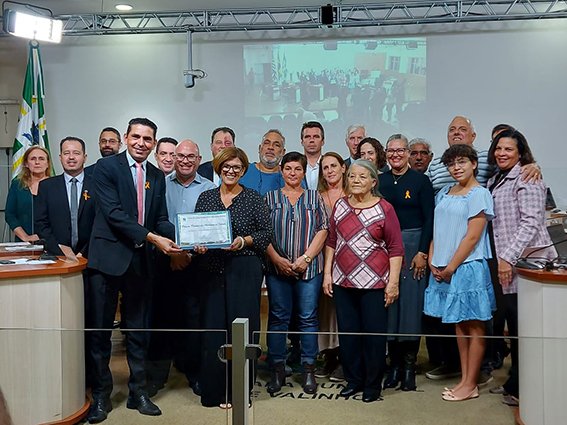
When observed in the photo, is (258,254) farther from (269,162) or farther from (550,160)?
(550,160)

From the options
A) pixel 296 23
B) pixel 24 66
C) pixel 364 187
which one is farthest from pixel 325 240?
pixel 24 66

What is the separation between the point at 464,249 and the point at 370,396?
1068 mm

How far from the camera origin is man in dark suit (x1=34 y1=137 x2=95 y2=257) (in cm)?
381

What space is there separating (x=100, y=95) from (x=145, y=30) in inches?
38.7

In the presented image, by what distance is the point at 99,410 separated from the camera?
116 inches

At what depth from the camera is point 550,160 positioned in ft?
22.5

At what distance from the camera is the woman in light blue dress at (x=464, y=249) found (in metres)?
3.33

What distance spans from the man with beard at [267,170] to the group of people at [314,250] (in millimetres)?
62

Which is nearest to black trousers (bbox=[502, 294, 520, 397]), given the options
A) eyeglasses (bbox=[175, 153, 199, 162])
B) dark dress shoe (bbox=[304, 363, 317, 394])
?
dark dress shoe (bbox=[304, 363, 317, 394])

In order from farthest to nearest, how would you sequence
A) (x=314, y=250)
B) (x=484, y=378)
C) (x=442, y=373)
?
(x=314, y=250) < (x=484, y=378) < (x=442, y=373)

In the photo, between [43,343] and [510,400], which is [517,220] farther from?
[43,343]

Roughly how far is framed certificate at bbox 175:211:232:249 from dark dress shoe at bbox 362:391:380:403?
101cm

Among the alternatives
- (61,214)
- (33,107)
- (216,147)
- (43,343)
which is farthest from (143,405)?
(33,107)

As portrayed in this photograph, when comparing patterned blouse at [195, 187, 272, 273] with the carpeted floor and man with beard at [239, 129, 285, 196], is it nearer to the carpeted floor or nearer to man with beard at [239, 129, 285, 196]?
man with beard at [239, 129, 285, 196]
